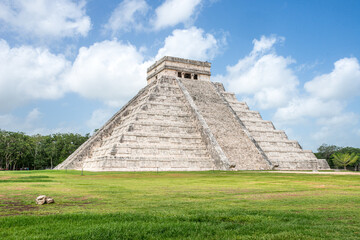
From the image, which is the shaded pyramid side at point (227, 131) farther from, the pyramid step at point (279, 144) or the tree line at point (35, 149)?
the tree line at point (35, 149)

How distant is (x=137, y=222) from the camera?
492 cm

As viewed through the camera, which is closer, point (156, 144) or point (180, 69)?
point (156, 144)

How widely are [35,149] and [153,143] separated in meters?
32.6

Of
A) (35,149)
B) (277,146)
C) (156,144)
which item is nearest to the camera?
(156,144)

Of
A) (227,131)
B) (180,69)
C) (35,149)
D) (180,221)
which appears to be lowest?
(180,221)

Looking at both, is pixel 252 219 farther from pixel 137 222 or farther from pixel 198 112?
pixel 198 112

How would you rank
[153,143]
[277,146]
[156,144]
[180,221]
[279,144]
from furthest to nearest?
1. [279,144]
2. [277,146]
3. [153,143]
4. [156,144]
5. [180,221]

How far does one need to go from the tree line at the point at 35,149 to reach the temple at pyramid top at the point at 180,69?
19.3 meters

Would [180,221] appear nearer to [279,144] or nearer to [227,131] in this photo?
[227,131]

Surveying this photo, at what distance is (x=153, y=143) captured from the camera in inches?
1045

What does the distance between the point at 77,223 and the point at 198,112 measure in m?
25.9

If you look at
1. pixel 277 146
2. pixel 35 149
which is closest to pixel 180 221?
pixel 277 146

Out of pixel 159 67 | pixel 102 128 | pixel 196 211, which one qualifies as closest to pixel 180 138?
pixel 102 128

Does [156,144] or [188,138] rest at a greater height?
[188,138]
